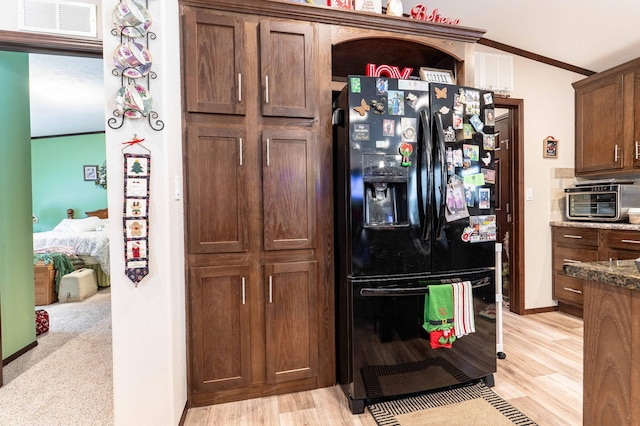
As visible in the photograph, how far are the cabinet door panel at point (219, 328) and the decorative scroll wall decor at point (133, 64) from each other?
86 cm

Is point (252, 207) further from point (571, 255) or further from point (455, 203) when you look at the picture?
point (571, 255)

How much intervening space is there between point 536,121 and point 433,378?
9.25ft

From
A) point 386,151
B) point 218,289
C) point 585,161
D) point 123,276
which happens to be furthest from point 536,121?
point 123,276

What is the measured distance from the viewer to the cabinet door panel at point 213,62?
1830mm

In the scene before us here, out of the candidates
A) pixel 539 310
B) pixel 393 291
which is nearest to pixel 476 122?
pixel 393 291

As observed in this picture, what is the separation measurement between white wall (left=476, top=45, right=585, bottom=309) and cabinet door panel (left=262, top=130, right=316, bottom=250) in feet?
8.28

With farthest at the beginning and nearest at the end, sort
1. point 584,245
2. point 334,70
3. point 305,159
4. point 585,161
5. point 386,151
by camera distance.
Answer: point 585,161 < point 584,245 < point 334,70 < point 305,159 < point 386,151

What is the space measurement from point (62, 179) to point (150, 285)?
6665mm

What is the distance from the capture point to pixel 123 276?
4.97ft

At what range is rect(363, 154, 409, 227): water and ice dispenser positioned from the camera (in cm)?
184

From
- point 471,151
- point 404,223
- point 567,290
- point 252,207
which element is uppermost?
point 471,151

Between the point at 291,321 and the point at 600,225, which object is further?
the point at 600,225

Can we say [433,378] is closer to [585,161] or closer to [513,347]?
[513,347]

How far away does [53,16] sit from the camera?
5.97ft
